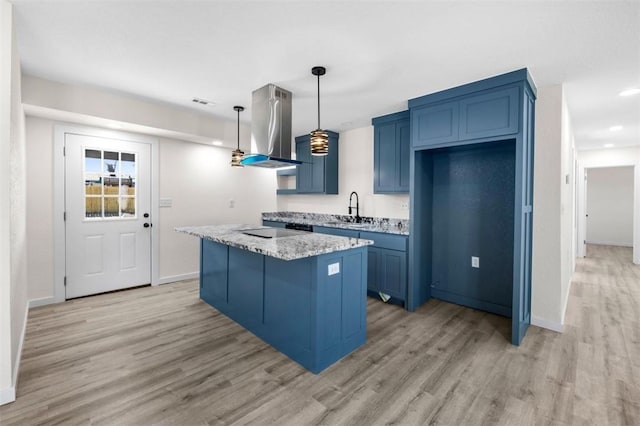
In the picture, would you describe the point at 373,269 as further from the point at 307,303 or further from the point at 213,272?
the point at 213,272

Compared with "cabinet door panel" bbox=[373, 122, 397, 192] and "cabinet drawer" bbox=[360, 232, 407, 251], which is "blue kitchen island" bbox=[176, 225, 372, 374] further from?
"cabinet door panel" bbox=[373, 122, 397, 192]

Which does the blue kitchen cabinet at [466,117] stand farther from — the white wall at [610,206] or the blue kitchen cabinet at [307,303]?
the white wall at [610,206]

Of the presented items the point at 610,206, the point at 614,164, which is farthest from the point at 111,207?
the point at 610,206

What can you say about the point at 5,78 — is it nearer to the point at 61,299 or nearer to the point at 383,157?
the point at 61,299

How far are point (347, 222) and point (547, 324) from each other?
2850mm

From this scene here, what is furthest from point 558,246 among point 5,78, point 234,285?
point 5,78

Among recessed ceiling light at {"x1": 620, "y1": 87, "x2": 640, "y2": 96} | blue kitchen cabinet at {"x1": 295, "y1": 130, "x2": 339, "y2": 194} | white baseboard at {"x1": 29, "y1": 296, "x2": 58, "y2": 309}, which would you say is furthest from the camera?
blue kitchen cabinet at {"x1": 295, "y1": 130, "x2": 339, "y2": 194}

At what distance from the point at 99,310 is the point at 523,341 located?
14.9 feet

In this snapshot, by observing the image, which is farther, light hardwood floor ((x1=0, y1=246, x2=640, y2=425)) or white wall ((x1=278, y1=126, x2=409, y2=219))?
white wall ((x1=278, y1=126, x2=409, y2=219))

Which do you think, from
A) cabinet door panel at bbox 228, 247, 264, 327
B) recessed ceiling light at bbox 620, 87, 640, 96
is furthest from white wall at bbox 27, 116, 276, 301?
recessed ceiling light at bbox 620, 87, 640, 96

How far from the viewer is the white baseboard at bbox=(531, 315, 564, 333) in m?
3.00

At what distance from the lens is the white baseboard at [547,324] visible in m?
3.00

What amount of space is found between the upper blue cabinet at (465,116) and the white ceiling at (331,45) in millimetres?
175

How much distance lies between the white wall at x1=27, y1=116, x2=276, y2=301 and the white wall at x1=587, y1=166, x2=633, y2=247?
919 centimetres
